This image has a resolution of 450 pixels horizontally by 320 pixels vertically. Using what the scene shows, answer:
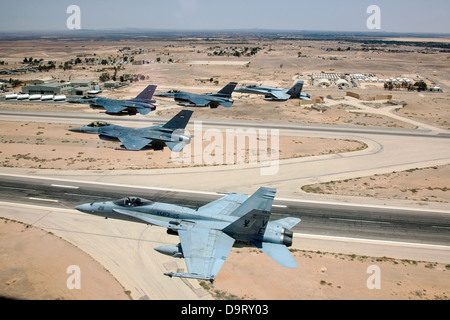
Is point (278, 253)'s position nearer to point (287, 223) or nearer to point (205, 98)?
point (287, 223)

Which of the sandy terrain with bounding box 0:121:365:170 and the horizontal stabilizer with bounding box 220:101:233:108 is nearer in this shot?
the sandy terrain with bounding box 0:121:365:170

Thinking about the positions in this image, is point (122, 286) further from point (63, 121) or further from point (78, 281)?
point (63, 121)

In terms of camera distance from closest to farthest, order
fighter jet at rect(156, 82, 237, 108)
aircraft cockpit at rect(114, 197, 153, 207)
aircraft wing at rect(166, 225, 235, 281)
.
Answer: aircraft wing at rect(166, 225, 235, 281)
aircraft cockpit at rect(114, 197, 153, 207)
fighter jet at rect(156, 82, 237, 108)

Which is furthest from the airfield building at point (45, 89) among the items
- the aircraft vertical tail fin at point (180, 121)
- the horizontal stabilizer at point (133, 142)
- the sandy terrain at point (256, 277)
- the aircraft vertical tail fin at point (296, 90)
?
the sandy terrain at point (256, 277)

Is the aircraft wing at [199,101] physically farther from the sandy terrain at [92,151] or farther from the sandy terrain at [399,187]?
the sandy terrain at [399,187]

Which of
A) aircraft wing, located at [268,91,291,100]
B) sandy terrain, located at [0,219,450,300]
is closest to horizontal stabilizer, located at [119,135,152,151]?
sandy terrain, located at [0,219,450,300]

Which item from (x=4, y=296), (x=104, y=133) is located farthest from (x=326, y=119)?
(x=4, y=296)

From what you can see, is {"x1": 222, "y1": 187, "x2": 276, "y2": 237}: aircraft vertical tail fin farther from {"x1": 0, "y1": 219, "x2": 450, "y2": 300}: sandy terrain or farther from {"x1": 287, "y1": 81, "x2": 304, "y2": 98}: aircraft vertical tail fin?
{"x1": 287, "y1": 81, "x2": 304, "y2": 98}: aircraft vertical tail fin
